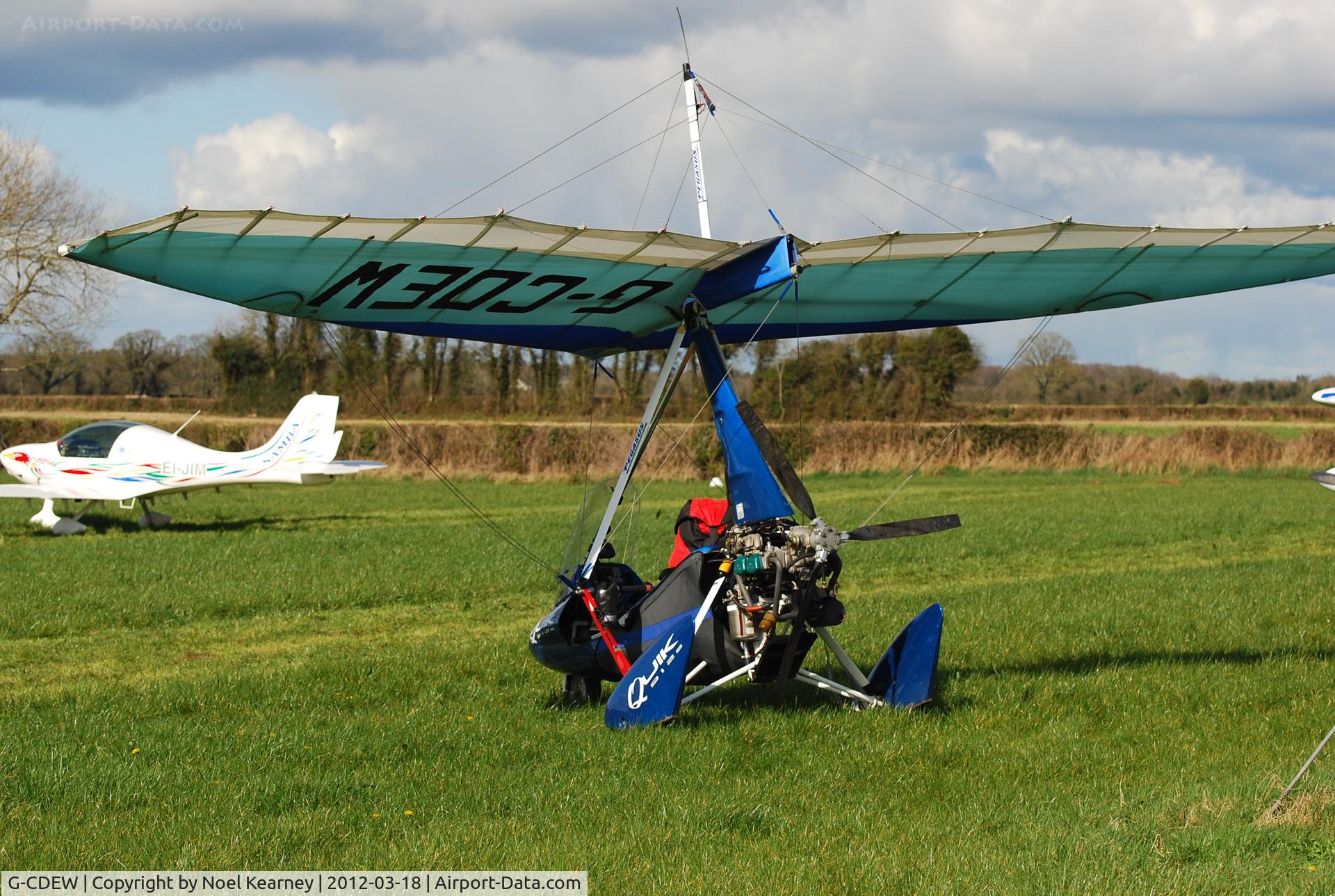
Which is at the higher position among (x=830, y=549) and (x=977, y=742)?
(x=830, y=549)

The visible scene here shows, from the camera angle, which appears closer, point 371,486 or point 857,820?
point 857,820

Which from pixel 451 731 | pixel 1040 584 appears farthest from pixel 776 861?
pixel 1040 584

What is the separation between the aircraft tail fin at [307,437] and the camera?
2191cm

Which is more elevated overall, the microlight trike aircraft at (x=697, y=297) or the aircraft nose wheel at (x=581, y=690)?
the microlight trike aircraft at (x=697, y=297)

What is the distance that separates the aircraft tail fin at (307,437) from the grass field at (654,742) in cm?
609

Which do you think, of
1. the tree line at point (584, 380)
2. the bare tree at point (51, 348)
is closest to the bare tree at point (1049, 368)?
the tree line at point (584, 380)

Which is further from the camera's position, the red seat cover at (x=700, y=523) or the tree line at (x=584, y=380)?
the tree line at (x=584, y=380)

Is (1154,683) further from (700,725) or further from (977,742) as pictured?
(700,725)

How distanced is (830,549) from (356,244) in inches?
130

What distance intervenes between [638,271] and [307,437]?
15964mm

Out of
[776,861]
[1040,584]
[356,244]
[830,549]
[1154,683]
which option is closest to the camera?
[776,861]

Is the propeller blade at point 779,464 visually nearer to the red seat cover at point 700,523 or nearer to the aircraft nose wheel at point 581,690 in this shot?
the red seat cover at point 700,523

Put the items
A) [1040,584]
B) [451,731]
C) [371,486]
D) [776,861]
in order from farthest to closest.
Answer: [371,486], [1040,584], [451,731], [776,861]

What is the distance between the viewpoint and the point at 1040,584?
47.0 feet
